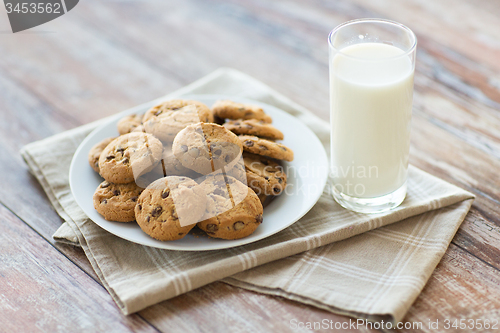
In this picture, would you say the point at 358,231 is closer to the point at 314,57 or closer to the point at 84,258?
the point at 84,258

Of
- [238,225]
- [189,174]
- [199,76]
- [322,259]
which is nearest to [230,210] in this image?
[238,225]

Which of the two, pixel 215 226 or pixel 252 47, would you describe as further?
pixel 252 47

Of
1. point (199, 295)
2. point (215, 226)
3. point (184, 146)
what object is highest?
point (184, 146)

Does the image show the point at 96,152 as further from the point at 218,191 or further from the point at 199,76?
the point at 199,76

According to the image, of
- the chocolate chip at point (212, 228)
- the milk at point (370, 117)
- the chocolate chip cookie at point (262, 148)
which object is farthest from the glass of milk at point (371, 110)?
the chocolate chip at point (212, 228)

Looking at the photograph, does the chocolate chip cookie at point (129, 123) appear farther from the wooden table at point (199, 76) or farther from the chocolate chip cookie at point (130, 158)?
the wooden table at point (199, 76)

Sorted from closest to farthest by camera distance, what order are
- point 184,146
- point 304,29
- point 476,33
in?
point 184,146 → point 476,33 → point 304,29

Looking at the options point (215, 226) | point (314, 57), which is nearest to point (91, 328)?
point (215, 226)
